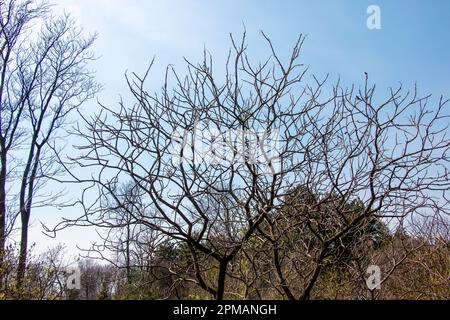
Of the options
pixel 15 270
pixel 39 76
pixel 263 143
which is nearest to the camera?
pixel 263 143

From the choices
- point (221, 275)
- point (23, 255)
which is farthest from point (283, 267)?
point (23, 255)

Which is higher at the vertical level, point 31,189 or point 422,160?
point 31,189

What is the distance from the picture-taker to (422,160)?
9.12 ft

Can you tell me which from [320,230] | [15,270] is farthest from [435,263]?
[15,270]

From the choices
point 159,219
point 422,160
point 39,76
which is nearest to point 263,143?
point 159,219

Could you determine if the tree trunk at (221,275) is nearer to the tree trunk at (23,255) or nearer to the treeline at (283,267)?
the treeline at (283,267)

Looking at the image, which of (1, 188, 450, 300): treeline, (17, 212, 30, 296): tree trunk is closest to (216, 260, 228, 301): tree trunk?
(1, 188, 450, 300): treeline

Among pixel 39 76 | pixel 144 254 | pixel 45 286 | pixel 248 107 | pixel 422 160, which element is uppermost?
pixel 39 76

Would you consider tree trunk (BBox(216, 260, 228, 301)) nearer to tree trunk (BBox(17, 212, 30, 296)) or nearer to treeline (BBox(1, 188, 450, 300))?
treeline (BBox(1, 188, 450, 300))

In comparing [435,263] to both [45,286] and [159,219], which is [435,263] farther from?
[45,286]

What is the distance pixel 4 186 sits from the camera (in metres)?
9.57
